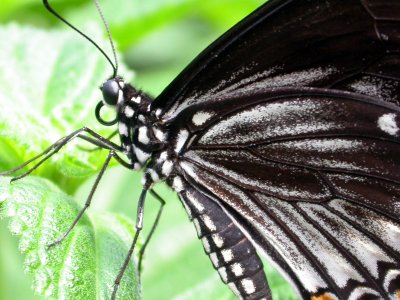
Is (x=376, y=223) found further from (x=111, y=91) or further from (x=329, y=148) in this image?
(x=111, y=91)

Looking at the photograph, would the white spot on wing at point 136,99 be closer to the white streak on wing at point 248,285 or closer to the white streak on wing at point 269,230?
the white streak on wing at point 269,230

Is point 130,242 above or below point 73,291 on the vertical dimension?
above

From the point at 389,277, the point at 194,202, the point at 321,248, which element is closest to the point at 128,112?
the point at 194,202

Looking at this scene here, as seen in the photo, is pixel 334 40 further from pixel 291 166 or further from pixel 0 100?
pixel 0 100

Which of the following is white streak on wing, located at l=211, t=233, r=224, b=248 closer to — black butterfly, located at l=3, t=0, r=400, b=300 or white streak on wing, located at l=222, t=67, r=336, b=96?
black butterfly, located at l=3, t=0, r=400, b=300

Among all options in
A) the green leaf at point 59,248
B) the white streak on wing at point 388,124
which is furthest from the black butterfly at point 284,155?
the green leaf at point 59,248

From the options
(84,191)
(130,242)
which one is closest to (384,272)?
(130,242)
